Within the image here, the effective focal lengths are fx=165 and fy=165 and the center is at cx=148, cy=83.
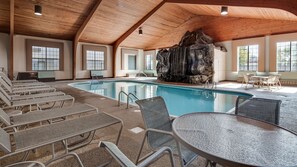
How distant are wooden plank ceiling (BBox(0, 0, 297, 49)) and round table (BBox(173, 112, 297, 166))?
7150 millimetres

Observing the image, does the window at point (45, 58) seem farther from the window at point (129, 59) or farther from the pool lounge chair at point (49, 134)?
the pool lounge chair at point (49, 134)

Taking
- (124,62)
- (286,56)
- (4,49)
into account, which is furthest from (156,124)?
(124,62)

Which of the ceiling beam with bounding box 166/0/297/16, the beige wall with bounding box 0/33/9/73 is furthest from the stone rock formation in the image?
the beige wall with bounding box 0/33/9/73

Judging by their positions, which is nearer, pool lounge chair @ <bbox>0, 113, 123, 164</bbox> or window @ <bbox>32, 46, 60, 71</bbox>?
pool lounge chair @ <bbox>0, 113, 123, 164</bbox>

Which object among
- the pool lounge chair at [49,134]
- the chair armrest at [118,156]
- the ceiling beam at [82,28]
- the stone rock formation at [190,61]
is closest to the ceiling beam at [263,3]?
the stone rock formation at [190,61]

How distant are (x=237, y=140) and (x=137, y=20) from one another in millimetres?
10478

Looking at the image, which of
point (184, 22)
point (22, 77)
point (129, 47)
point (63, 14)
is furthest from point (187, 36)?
point (22, 77)

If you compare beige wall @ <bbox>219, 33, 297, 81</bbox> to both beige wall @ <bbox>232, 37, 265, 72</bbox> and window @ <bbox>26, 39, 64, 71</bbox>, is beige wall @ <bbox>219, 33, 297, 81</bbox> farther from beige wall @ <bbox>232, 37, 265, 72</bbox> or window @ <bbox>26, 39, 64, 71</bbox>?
window @ <bbox>26, 39, 64, 71</bbox>

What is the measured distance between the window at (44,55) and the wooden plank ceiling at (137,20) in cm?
61

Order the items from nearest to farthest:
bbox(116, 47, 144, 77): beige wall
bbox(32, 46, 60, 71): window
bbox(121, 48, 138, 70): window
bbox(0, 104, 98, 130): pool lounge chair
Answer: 1. bbox(0, 104, 98, 130): pool lounge chair
2. bbox(32, 46, 60, 71): window
3. bbox(116, 47, 144, 77): beige wall
4. bbox(121, 48, 138, 70): window

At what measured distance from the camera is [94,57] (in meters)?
13.0

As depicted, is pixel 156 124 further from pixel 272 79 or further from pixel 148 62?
pixel 148 62

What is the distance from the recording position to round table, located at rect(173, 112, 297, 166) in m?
0.89

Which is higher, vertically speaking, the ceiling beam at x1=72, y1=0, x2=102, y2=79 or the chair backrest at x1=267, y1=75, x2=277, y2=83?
the ceiling beam at x1=72, y1=0, x2=102, y2=79
